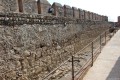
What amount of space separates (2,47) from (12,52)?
424mm

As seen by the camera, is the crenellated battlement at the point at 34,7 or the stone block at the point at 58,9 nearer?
the crenellated battlement at the point at 34,7

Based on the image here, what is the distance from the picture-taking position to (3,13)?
222 inches

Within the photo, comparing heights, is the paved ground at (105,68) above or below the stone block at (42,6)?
below

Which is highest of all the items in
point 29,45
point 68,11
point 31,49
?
point 68,11

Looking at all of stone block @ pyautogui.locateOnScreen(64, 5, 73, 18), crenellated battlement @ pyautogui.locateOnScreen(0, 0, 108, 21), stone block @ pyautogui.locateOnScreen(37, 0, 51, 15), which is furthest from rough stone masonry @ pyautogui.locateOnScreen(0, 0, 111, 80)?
stone block @ pyautogui.locateOnScreen(64, 5, 73, 18)

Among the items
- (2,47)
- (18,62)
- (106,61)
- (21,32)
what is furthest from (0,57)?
(106,61)

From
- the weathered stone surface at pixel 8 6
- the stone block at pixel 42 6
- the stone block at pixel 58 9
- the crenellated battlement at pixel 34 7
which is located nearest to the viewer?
the weathered stone surface at pixel 8 6

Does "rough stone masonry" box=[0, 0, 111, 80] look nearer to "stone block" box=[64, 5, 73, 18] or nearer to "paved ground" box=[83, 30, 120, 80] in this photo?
"stone block" box=[64, 5, 73, 18]

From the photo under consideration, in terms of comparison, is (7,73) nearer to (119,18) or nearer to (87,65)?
(87,65)

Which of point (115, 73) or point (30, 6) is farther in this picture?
point (30, 6)

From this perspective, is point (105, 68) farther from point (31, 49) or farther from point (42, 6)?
point (42, 6)

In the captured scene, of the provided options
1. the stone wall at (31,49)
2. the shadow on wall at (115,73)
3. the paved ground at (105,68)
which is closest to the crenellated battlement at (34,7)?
the stone wall at (31,49)

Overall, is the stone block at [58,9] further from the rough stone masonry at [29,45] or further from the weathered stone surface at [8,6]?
the weathered stone surface at [8,6]

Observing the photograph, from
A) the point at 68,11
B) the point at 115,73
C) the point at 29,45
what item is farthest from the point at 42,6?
the point at 115,73
